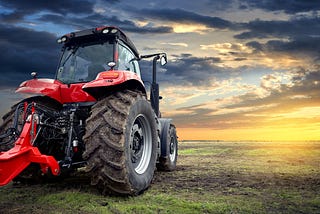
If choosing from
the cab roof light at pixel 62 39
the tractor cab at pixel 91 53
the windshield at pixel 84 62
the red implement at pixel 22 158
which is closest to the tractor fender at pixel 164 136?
the tractor cab at pixel 91 53

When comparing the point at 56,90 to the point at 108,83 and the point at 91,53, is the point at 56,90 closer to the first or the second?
the point at 91,53

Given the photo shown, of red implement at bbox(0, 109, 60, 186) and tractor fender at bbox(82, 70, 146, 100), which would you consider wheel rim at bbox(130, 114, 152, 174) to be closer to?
tractor fender at bbox(82, 70, 146, 100)

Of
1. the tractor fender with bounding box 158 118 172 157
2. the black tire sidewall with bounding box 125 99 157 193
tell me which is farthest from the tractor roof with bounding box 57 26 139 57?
the tractor fender with bounding box 158 118 172 157

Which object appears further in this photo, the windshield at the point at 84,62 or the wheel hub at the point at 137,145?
the windshield at the point at 84,62

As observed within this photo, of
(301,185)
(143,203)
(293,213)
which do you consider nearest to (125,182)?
(143,203)

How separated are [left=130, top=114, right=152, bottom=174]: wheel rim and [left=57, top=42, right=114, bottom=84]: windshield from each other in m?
1.34

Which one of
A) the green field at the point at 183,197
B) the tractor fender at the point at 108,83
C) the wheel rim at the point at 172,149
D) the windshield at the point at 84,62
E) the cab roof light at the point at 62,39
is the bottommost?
the green field at the point at 183,197

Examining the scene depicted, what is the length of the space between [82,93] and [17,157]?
2.06 metres

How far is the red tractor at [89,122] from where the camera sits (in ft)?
15.6

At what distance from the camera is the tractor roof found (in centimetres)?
638

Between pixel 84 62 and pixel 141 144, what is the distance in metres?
2.09

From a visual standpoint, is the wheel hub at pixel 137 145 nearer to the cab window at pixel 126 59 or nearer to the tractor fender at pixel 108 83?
the tractor fender at pixel 108 83

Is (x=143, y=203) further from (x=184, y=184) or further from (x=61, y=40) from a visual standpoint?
(x=61, y=40)

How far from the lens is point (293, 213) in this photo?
4.31 m
